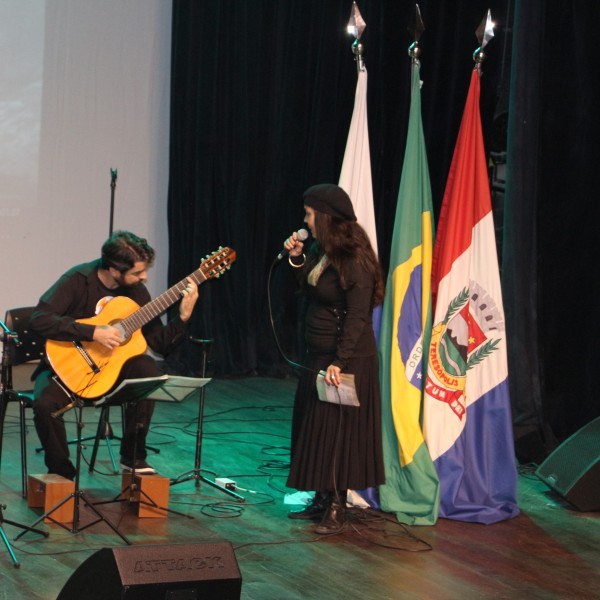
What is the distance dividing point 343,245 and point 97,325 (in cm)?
128

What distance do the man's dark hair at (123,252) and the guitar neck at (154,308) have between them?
22 centimetres

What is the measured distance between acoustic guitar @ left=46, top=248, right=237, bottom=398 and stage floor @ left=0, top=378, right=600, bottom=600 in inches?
23.8

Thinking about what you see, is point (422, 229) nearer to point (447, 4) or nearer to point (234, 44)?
point (447, 4)

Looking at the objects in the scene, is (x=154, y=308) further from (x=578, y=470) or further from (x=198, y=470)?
(x=578, y=470)

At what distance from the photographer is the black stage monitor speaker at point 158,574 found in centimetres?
234

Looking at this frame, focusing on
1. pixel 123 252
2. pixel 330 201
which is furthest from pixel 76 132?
pixel 330 201

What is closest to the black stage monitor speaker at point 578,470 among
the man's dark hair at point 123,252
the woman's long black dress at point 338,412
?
the woman's long black dress at point 338,412

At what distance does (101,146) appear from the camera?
8.54 m

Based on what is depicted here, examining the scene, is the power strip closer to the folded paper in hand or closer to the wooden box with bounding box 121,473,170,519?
the wooden box with bounding box 121,473,170,519

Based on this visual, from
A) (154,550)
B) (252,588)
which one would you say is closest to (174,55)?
(252,588)

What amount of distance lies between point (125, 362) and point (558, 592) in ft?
7.49

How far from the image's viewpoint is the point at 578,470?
5.24 meters

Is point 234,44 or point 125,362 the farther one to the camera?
point 234,44

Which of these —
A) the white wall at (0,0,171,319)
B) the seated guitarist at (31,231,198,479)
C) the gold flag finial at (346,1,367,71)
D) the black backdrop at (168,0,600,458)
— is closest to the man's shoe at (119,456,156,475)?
the seated guitarist at (31,231,198,479)
